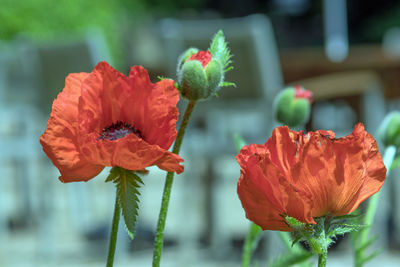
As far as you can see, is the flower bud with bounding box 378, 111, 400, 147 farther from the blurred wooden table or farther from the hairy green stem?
the blurred wooden table

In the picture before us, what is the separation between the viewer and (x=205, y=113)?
2.62 m

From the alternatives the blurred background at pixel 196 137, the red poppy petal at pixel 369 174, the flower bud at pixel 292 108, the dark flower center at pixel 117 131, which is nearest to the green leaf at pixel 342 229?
the red poppy petal at pixel 369 174

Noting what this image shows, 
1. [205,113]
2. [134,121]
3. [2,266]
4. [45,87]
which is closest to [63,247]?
[2,266]

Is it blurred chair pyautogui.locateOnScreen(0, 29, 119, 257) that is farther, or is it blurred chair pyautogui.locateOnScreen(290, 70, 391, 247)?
blurred chair pyautogui.locateOnScreen(0, 29, 119, 257)

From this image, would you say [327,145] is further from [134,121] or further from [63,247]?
[63,247]

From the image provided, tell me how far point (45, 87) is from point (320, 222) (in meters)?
2.57

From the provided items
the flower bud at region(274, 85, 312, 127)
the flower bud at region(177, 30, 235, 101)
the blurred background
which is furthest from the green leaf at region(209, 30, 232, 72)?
the blurred background

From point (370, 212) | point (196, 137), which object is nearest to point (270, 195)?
point (370, 212)

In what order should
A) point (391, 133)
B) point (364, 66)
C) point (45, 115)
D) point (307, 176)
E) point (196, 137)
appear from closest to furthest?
point (307, 176)
point (391, 133)
point (364, 66)
point (45, 115)
point (196, 137)

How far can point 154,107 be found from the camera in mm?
326

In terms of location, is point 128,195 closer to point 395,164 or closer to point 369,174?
point 369,174

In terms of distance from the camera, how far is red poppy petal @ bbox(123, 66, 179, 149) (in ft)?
1.04

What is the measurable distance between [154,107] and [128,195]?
5 centimetres

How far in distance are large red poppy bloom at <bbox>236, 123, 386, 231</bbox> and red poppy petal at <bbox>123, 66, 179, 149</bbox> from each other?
A: 41 mm
